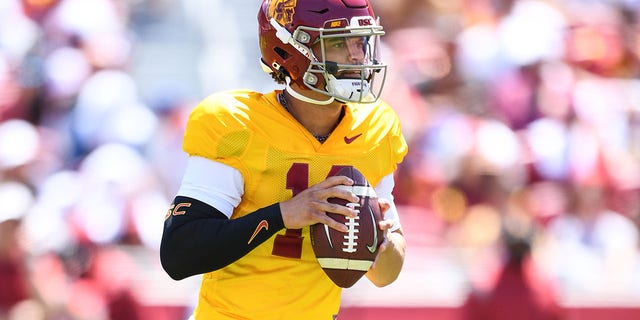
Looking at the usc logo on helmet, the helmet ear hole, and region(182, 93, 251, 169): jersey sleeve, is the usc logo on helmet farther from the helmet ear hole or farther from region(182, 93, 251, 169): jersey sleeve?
region(182, 93, 251, 169): jersey sleeve

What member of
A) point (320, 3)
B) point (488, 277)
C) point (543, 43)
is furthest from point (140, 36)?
point (320, 3)

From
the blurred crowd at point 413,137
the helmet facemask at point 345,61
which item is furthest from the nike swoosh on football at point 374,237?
the blurred crowd at point 413,137

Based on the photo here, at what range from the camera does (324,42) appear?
2.69 m

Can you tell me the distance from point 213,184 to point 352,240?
39 centimetres

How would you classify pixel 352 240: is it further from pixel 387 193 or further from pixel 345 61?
pixel 345 61

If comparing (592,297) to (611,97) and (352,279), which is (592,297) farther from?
(352,279)

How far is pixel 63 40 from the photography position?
251 inches

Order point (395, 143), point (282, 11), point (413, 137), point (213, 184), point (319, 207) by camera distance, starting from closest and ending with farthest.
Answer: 1. point (319, 207)
2. point (213, 184)
3. point (282, 11)
4. point (395, 143)
5. point (413, 137)

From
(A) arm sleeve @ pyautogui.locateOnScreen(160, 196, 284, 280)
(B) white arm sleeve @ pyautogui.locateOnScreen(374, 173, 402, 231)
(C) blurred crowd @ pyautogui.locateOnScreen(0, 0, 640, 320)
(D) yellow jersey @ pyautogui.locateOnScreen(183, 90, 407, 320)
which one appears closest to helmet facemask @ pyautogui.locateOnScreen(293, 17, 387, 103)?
(D) yellow jersey @ pyautogui.locateOnScreen(183, 90, 407, 320)

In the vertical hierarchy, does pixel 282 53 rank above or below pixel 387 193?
above

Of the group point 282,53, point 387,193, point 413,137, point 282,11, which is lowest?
point 413,137

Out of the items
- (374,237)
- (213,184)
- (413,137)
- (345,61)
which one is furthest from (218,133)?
(413,137)

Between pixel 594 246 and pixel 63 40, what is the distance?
11.5 feet

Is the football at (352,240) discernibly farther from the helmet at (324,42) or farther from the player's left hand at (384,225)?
the helmet at (324,42)
